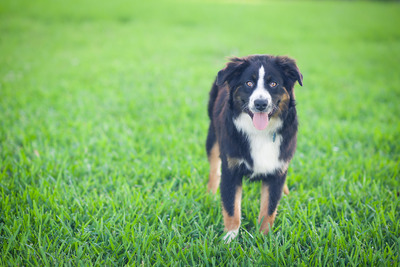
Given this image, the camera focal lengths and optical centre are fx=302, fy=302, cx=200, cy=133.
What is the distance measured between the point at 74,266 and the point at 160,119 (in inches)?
116

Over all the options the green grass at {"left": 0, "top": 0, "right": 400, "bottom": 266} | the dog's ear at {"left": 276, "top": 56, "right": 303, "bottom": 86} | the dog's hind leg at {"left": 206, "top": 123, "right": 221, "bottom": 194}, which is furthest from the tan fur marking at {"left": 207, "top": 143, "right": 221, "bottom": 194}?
the dog's ear at {"left": 276, "top": 56, "right": 303, "bottom": 86}

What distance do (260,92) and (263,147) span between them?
46 centimetres

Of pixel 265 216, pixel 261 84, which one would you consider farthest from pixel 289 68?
pixel 265 216

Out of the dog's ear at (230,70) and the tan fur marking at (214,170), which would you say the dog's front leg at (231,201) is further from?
the dog's ear at (230,70)

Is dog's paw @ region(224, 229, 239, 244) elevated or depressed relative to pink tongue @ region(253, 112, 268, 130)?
depressed

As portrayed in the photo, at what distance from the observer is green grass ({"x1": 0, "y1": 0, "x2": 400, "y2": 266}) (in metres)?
2.29

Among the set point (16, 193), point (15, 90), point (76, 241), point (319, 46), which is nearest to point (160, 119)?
point (16, 193)

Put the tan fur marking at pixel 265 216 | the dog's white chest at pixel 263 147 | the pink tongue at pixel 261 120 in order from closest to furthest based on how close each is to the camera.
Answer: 1. the pink tongue at pixel 261 120
2. the dog's white chest at pixel 263 147
3. the tan fur marking at pixel 265 216

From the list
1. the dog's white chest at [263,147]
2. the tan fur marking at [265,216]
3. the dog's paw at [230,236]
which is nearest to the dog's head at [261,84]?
the dog's white chest at [263,147]

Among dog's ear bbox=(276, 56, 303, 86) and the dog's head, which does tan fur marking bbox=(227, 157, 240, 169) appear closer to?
the dog's head

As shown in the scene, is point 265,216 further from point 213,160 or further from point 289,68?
point 289,68

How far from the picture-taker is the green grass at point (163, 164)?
229 centimetres

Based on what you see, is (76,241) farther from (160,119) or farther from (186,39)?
(186,39)

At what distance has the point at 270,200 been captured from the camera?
7.99 feet
